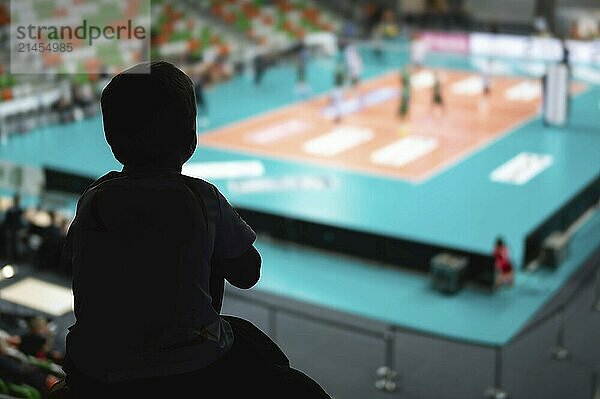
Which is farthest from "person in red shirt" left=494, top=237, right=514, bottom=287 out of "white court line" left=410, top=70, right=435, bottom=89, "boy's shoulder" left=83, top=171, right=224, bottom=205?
"white court line" left=410, top=70, right=435, bottom=89

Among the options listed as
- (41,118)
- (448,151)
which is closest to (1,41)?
(41,118)

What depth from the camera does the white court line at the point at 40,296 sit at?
40.4ft

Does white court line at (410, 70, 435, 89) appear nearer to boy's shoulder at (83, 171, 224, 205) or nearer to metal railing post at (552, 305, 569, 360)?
metal railing post at (552, 305, 569, 360)

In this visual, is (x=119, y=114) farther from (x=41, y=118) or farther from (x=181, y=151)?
(x=41, y=118)

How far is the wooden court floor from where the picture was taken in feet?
68.7

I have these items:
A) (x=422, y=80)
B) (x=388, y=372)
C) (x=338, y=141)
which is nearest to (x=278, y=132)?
(x=338, y=141)

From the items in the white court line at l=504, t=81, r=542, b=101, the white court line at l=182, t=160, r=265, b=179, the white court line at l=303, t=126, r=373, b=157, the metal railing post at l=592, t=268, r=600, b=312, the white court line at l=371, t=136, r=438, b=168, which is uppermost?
the white court line at l=504, t=81, r=542, b=101

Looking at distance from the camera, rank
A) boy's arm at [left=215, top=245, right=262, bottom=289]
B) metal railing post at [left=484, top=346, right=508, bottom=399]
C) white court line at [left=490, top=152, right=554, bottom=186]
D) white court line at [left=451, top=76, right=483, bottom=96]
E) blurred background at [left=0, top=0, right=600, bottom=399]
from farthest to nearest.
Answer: white court line at [left=451, top=76, right=483, bottom=96], white court line at [left=490, top=152, right=554, bottom=186], blurred background at [left=0, top=0, right=600, bottom=399], metal railing post at [left=484, top=346, right=508, bottom=399], boy's arm at [left=215, top=245, right=262, bottom=289]

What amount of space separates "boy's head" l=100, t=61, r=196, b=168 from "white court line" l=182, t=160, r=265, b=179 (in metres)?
17.7

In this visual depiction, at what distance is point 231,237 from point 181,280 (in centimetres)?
14

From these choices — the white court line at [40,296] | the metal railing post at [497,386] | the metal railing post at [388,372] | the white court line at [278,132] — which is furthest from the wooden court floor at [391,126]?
the metal railing post at [497,386]

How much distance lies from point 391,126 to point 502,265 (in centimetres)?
966

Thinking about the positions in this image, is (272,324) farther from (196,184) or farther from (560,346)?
(196,184)

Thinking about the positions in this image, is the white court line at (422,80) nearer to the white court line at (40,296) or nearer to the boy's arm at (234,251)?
Answer: the white court line at (40,296)
